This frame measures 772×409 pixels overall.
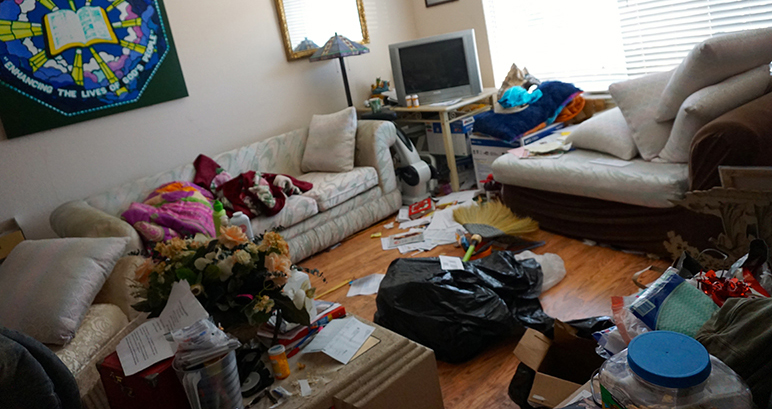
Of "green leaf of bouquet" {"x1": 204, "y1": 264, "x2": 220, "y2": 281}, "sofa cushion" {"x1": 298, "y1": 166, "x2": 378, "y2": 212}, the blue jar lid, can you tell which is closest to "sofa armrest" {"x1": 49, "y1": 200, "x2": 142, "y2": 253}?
"sofa cushion" {"x1": 298, "y1": 166, "x2": 378, "y2": 212}

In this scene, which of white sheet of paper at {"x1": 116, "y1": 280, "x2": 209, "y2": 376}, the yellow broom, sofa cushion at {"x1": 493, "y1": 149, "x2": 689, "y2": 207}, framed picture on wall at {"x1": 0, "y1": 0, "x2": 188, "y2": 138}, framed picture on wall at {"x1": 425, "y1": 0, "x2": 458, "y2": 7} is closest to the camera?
white sheet of paper at {"x1": 116, "y1": 280, "x2": 209, "y2": 376}

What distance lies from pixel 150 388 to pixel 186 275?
12.2 inches

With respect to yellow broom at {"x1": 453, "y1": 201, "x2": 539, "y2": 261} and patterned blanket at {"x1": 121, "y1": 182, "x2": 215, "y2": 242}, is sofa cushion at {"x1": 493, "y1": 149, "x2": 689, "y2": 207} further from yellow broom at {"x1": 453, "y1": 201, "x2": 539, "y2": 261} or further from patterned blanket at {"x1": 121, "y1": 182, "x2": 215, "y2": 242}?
patterned blanket at {"x1": 121, "y1": 182, "x2": 215, "y2": 242}

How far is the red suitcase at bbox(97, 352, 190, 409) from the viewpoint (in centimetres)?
126

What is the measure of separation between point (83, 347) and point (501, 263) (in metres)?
1.71

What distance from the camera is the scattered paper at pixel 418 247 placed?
3191 mm

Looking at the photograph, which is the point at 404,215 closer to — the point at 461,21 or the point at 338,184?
the point at 338,184

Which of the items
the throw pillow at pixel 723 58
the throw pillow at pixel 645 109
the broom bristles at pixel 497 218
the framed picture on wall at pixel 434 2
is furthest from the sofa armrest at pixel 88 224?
the framed picture on wall at pixel 434 2

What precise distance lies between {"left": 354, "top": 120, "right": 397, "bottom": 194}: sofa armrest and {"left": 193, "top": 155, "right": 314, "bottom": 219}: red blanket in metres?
Answer: 0.50

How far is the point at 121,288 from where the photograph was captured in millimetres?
2320

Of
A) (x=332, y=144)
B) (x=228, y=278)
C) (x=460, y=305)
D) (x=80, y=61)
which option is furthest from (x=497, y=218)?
(x=80, y=61)

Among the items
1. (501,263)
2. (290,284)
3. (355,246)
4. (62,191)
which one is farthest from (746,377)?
(62,191)

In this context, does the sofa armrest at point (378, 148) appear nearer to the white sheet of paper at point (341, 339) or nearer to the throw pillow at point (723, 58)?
the throw pillow at point (723, 58)

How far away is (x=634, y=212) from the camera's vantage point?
2611mm
